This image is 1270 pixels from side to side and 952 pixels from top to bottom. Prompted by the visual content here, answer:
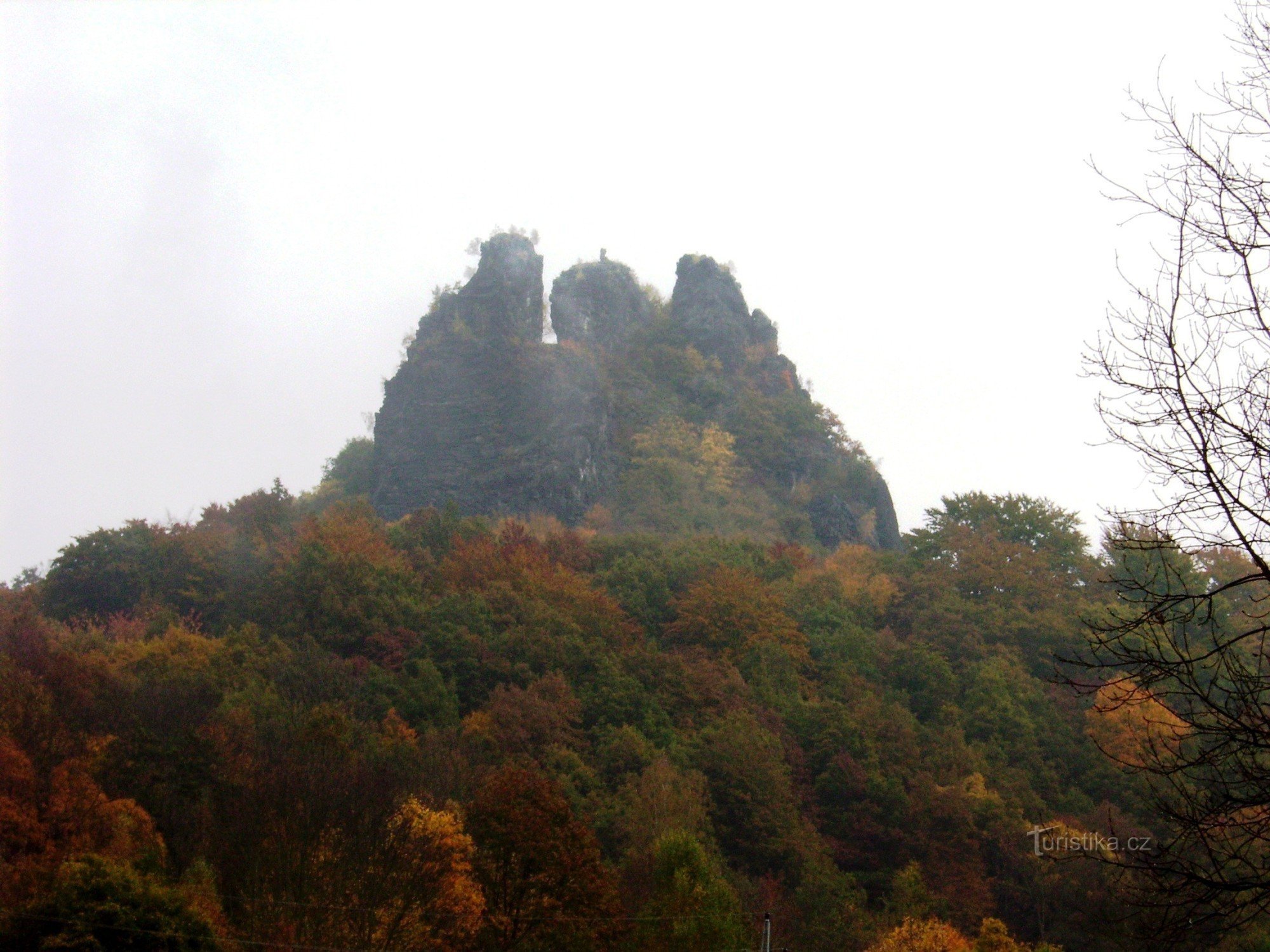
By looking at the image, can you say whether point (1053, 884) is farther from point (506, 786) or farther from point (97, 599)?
point (97, 599)

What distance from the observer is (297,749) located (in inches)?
1023

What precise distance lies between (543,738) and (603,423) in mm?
35767

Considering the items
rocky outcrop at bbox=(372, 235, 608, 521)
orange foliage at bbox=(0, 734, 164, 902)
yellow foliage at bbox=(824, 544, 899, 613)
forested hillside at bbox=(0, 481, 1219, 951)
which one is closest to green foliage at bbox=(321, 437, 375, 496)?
rocky outcrop at bbox=(372, 235, 608, 521)

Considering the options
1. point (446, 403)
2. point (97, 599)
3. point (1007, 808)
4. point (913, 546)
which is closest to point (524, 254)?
point (446, 403)

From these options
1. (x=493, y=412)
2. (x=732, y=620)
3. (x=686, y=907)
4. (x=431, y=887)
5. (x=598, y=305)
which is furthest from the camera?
(x=598, y=305)

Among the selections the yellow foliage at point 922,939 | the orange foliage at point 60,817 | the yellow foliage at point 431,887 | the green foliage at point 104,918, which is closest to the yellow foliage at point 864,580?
the yellow foliage at point 922,939

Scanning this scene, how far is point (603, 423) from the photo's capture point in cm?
6762

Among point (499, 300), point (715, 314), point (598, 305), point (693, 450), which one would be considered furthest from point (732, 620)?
point (715, 314)

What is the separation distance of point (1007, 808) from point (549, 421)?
3763 centimetres

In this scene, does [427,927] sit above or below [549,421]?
below

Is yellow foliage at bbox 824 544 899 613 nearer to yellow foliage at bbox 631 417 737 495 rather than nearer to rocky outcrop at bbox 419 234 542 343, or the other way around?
yellow foliage at bbox 631 417 737 495

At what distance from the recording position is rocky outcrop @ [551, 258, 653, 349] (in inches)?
2995

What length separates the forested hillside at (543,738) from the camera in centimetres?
2159

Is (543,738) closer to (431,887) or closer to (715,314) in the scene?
(431,887)
